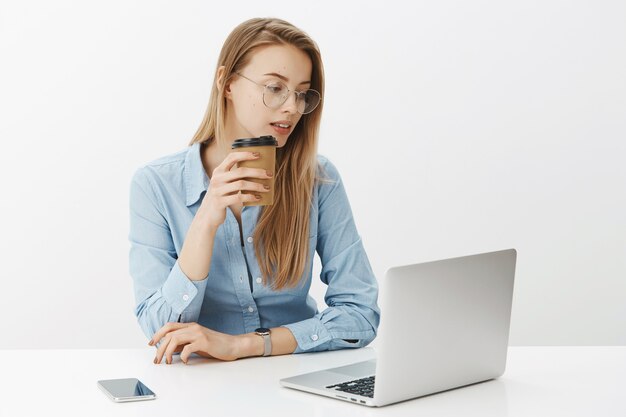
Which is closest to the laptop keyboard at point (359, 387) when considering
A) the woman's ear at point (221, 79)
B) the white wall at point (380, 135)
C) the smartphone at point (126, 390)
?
the smartphone at point (126, 390)

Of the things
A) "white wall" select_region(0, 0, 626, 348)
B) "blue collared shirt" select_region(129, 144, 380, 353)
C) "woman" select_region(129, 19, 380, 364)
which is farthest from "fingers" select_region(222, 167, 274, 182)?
"white wall" select_region(0, 0, 626, 348)

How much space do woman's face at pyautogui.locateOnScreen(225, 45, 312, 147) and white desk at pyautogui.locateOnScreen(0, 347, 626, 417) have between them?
0.57 meters

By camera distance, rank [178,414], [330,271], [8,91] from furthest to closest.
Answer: [8,91]
[330,271]
[178,414]

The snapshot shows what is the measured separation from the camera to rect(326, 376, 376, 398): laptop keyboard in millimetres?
1580

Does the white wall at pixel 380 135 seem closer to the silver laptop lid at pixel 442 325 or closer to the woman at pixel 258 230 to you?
the woman at pixel 258 230

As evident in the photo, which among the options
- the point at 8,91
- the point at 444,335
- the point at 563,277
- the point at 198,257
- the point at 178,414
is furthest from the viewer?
the point at 563,277

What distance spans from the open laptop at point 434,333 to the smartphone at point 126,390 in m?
0.26

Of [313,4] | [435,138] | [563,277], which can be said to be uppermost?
[313,4]

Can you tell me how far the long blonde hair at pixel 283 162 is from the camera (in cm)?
220

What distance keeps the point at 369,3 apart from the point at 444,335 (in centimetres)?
289

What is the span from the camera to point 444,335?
5.23 feet

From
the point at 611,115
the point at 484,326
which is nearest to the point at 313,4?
the point at 611,115

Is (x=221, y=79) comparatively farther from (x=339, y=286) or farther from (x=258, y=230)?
(x=339, y=286)

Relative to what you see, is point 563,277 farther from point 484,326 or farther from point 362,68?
point 484,326
